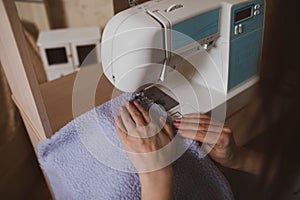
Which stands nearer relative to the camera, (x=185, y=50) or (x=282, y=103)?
(x=282, y=103)

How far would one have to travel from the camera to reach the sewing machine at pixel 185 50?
76cm

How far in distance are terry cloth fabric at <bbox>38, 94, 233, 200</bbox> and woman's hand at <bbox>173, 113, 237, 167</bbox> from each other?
2 cm

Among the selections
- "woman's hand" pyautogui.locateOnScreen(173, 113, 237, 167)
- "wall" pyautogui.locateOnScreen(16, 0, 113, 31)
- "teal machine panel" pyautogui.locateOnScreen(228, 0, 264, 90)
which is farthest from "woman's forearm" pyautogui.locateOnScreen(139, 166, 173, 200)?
"wall" pyautogui.locateOnScreen(16, 0, 113, 31)

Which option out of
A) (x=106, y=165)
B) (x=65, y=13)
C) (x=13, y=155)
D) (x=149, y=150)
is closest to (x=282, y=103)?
(x=149, y=150)

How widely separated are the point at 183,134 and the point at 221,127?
0.09 m

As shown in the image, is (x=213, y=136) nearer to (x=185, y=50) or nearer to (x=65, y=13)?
(x=185, y=50)

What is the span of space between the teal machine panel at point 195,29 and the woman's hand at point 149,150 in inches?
7.9

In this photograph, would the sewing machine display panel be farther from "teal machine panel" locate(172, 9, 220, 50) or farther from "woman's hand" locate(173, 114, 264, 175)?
"woman's hand" locate(173, 114, 264, 175)

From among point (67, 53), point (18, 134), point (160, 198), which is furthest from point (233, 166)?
point (67, 53)

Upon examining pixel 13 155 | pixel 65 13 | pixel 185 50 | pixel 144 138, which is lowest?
pixel 13 155

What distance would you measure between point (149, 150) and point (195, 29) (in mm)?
318

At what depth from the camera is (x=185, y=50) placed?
85 centimetres

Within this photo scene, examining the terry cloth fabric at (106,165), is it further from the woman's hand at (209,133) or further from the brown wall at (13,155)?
the brown wall at (13,155)

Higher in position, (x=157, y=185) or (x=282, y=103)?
(x=282, y=103)
